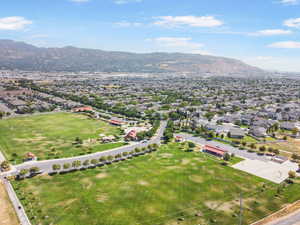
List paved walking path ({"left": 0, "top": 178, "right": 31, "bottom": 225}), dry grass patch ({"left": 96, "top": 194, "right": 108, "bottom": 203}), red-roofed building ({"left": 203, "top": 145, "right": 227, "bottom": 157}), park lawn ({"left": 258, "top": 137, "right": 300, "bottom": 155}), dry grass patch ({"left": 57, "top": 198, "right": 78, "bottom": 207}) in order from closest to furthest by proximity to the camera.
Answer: paved walking path ({"left": 0, "top": 178, "right": 31, "bottom": 225}) < dry grass patch ({"left": 57, "top": 198, "right": 78, "bottom": 207}) < dry grass patch ({"left": 96, "top": 194, "right": 108, "bottom": 203}) < red-roofed building ({"left": 203, "top": 145, "right": 227, "bottom": 157}) < park lawn ({"left": 258, "top": 137, "right": 300, "bottom": 155})

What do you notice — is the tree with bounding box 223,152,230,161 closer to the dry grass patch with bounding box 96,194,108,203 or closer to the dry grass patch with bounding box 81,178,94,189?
the dry grass patch with bounding box 96,194,108,203

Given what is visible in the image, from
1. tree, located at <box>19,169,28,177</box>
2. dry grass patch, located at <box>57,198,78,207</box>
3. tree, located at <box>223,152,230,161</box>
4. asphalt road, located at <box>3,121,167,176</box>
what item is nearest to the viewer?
dry grass patch, located at <box>57,198,78,207</box>

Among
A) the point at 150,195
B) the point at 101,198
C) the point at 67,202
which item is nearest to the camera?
the point at 67,202

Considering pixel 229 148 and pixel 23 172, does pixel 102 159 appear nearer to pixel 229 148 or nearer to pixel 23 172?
pixel 23 172

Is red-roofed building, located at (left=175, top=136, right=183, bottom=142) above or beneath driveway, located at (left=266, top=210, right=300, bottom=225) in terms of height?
above

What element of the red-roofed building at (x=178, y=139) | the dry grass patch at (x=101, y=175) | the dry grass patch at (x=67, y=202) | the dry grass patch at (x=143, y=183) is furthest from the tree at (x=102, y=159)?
the red-roofed building at (x=178, y=139)

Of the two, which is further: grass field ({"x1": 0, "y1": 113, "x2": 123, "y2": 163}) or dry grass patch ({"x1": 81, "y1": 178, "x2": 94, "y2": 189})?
grass field ({"x1": 0, "y1": 113, "x2": 123, "y2": 163})

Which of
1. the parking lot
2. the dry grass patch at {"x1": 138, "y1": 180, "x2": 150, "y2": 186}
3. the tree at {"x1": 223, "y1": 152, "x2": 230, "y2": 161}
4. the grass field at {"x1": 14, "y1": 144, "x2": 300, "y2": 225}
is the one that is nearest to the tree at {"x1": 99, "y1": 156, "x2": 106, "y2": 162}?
the grass field at {"x1": 14, "y1": 144, "x2": 300, "y2": 225}

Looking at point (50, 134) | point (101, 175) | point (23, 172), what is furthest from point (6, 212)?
point (50, 134)
